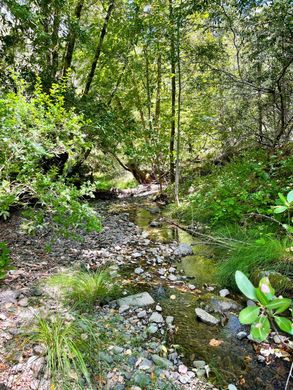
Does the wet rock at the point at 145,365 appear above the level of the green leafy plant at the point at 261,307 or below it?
below

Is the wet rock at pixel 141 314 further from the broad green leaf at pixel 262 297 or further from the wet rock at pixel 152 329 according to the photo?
the broad green leaf at pixel 262 297

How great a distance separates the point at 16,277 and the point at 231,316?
2578 millimetres

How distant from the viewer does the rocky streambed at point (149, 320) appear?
6.42 feet

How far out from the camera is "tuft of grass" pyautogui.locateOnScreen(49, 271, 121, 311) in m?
2.84

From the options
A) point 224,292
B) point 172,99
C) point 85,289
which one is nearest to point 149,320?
point 85,289

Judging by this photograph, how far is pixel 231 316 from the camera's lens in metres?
2.72

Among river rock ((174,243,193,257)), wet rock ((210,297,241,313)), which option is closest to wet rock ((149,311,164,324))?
wet rock ((210,297,241,313))

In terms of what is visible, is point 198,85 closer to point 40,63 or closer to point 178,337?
point 40,63

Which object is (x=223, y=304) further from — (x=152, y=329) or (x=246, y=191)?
(x=246, y=191)

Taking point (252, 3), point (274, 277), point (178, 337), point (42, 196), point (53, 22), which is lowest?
point (178, 337)

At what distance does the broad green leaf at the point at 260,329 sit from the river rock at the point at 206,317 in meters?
2.04

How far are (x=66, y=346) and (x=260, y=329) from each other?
5.58ft

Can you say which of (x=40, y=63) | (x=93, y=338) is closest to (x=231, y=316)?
(x=93, y=338)

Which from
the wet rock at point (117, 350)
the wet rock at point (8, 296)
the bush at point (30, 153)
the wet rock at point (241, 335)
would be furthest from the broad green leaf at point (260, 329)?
the wet rock at point (8, 296)
